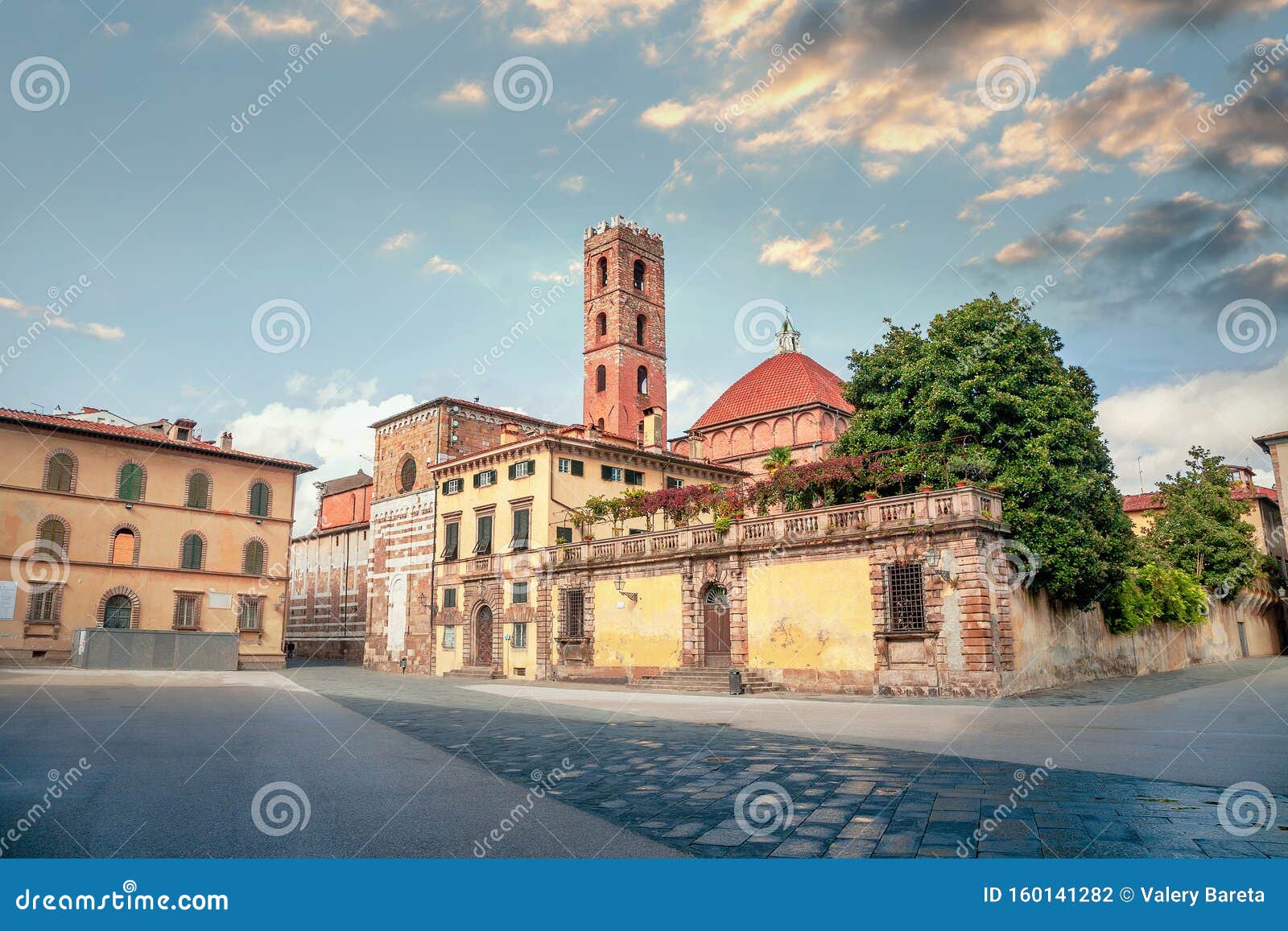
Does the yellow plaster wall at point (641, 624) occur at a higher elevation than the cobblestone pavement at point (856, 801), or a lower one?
higher

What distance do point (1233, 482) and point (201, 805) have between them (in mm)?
53900

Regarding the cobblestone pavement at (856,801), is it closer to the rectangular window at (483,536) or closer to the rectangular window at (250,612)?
the rectangular window at (483,536)

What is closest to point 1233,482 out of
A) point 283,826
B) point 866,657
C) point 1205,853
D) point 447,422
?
point 866,657

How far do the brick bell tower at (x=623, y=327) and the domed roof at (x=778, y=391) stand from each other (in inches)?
189

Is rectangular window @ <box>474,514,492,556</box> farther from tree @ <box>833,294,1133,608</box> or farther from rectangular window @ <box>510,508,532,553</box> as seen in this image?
tree @ <box>833,294,1133,608</box>

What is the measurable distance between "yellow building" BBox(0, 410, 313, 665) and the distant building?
10.7 m

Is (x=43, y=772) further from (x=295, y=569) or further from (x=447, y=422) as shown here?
(x=295, y=569)

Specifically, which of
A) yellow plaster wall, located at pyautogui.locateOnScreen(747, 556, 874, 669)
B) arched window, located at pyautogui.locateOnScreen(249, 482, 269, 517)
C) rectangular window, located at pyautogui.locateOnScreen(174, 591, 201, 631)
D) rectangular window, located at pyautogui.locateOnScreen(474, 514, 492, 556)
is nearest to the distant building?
arched window, located at pyautogui.locateOnScreen(249, 482, 269, 517)

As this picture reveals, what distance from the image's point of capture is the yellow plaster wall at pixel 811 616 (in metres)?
23.7

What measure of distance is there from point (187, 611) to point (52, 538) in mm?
6388

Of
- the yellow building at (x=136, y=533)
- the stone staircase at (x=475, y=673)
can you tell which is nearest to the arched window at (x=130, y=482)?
the yellow building at (x=136, y=533)

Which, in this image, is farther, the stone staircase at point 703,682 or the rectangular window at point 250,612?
the rectangular window at point 250,612

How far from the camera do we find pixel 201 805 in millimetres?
6695

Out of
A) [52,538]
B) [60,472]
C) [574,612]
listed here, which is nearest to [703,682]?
[574,612]
